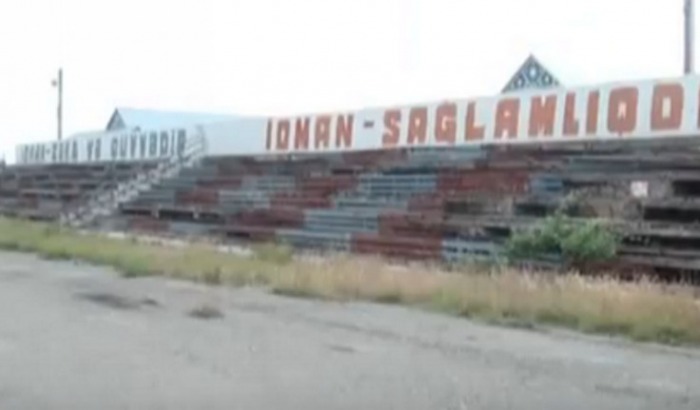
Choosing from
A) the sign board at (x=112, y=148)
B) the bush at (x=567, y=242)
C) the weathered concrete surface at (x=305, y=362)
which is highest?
the sign board at (x=112, y=148)

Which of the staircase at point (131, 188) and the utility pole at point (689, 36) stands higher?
the utility pole at point (689, 36)

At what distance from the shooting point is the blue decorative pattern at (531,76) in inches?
1560

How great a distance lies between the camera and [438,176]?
29891 mm

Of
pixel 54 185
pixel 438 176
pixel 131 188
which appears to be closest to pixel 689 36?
pixel 438 176

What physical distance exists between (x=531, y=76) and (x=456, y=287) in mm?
23758

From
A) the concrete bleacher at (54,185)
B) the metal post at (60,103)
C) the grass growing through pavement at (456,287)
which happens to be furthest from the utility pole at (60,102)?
the grass growing through pavement at (456,287)

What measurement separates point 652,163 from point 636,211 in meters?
1.73

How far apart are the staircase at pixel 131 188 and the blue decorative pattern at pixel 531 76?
478 inches

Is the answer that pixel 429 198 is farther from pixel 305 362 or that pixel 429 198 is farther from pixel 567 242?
pixel 305 362

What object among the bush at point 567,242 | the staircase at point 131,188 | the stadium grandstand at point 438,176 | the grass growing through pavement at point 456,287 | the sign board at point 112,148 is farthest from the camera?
the sign board at point 112,148

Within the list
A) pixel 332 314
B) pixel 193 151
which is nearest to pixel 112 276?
pixel 332 314

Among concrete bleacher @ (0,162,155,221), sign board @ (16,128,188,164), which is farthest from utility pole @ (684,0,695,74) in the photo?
concrete bleacher @ (0,162,155,221)

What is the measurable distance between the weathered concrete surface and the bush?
19.8 ft

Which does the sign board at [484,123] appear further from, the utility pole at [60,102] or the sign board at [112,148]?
the utility pole at [60,102]
